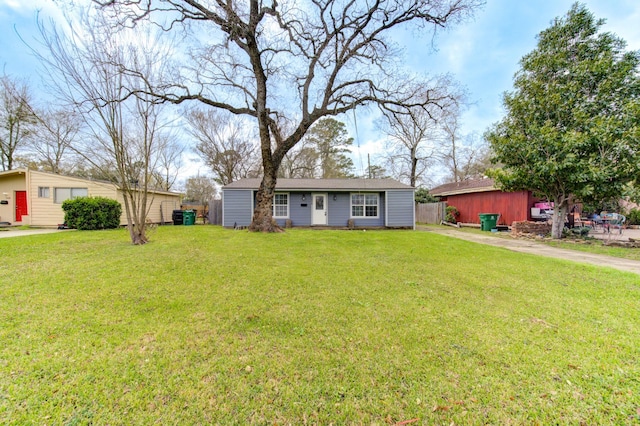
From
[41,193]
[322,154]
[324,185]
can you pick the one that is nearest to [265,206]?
[324,185]

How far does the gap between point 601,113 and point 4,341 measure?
47.2 feet

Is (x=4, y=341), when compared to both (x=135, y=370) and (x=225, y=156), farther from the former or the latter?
(x=225, y=156)

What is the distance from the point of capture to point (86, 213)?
35.7ft

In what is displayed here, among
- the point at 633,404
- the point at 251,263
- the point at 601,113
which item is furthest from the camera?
the point at 601,113

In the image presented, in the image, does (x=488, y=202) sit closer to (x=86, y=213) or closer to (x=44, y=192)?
(x=86, y=213)

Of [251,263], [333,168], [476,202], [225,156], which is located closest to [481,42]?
[476,202]

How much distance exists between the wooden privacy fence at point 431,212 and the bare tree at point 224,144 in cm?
1491

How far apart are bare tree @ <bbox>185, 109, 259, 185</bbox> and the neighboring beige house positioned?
9.72 meters

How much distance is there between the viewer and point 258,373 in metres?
1.99

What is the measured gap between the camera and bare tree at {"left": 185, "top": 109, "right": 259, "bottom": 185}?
2083 cm

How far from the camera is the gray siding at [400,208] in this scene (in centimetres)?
1353

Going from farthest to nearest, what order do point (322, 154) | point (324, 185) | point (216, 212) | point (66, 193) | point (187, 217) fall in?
1. point (322, 154)
2. point (216, 212)
3. point (187, 217)
4. point (324, 185)
5. point (66, 193)

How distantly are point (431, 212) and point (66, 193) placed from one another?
21653 mm

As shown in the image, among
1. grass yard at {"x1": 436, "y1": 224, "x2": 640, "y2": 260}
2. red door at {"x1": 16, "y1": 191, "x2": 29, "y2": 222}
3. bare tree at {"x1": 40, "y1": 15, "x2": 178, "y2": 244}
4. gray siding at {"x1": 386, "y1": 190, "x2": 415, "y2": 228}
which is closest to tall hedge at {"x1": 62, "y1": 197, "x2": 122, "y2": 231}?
red door at {"x1": 16, "y1": 191, "x2": 29, "y2": 222}
